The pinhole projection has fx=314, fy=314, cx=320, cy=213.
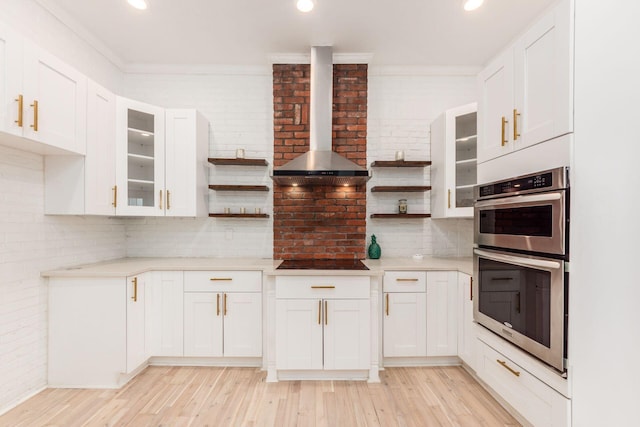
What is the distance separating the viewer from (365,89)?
331 centimetres

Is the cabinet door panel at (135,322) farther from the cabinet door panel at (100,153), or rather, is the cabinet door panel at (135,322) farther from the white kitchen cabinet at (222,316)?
the cabinet door panel at (100,153)

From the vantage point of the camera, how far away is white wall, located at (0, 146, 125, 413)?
214 centimetres

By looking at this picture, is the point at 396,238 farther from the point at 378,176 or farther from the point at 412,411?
the point at 412,411

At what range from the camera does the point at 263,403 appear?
2.26 m

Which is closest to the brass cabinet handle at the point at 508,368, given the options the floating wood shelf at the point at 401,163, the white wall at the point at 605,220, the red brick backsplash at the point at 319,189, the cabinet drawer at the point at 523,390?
the cabinet drawer at the point at 523,390

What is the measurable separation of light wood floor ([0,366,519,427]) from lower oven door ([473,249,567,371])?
0.74 meters

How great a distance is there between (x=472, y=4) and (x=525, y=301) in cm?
228

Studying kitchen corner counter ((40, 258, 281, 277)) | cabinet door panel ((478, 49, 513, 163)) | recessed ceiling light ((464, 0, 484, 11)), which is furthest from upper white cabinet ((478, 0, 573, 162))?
kitchen corner counter ((40, 258, 281, 277))

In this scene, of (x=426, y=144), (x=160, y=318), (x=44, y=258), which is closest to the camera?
(x=44, y=258)

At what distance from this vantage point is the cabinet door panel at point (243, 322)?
Result: 280 cm

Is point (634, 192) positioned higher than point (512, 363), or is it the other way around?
point (634, 192)

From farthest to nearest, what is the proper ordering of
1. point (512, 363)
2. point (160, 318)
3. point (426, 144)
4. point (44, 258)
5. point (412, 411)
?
1. point (426, 144)
2. point (160, 318)
3. point (44, 258)
4. point (412, 411)
5. point (512, 363)

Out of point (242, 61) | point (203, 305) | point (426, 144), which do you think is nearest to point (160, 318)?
point (203, 305)

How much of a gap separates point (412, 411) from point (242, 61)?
11.6 feet
